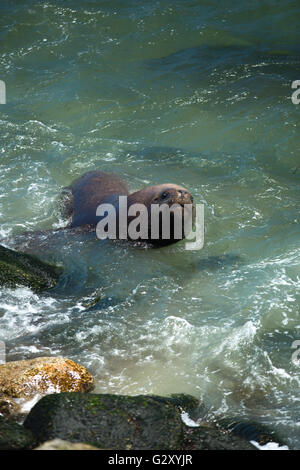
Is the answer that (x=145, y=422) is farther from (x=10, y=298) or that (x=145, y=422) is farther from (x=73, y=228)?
(x=73, y=228)

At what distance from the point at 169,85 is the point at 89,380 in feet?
25.3

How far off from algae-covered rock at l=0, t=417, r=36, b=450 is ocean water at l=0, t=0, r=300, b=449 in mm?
1227

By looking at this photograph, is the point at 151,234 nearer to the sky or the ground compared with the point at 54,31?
nearer to the ground

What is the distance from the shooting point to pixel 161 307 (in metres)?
6.43

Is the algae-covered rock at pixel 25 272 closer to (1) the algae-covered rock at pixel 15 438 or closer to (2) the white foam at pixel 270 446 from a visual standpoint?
(1) the algae-covered rock at pixel 15 438

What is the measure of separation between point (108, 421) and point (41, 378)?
111 centimetres

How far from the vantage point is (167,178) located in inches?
361

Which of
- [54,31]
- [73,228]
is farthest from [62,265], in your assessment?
[54,31]

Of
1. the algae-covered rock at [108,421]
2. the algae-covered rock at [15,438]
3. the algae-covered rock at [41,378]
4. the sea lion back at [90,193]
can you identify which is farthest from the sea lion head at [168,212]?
the algae-covered rock at [15,438]

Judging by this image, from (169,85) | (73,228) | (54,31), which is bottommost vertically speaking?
(73,228)

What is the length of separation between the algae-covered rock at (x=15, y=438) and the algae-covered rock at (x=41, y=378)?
2.64ft

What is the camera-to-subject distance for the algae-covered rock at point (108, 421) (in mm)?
3941

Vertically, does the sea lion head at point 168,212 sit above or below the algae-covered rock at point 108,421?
above

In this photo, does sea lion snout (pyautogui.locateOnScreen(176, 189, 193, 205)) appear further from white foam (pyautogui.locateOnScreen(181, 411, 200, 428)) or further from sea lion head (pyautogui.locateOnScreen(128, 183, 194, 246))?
white foam (pyautogui.locateOnScreen(181, 411, 200, 428))
